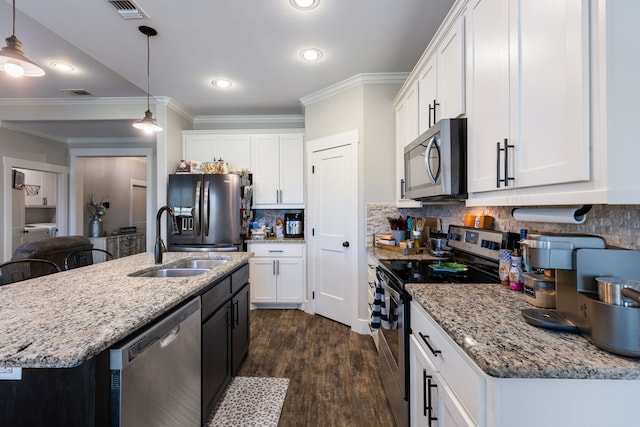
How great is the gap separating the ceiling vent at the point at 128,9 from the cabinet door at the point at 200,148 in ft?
6.47

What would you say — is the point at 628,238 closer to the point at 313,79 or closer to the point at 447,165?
the point at 447,165

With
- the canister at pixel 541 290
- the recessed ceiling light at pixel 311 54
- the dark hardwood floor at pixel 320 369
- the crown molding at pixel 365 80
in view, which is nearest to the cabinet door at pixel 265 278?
the dark hardwood floor at pixel 320 369

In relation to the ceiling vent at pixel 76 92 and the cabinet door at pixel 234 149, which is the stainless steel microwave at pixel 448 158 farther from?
the ceiling vent at pixel 76 92

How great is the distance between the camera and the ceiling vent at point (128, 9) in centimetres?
194

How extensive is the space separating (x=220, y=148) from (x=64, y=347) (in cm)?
353

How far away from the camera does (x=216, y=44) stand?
8.16 ft

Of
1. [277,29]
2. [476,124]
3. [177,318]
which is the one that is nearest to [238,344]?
[177,318]

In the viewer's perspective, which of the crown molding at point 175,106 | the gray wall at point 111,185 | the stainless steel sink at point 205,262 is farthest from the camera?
the gray wall at point 111,185

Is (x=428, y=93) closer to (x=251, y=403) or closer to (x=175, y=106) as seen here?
(x=251, y=403)

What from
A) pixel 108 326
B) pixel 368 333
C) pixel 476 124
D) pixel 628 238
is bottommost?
pixel 368 333

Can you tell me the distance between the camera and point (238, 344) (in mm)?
2209

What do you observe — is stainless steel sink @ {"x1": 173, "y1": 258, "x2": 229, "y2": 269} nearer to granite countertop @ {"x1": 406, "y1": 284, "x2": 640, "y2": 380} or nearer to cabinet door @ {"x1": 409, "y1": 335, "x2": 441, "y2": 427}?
cabinet door @ {"x1": 409, "y1": 335, "x2": 441, "y2": 427}

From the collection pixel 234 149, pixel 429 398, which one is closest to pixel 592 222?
pixel 429 398

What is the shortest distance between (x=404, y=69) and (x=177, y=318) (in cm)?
291
